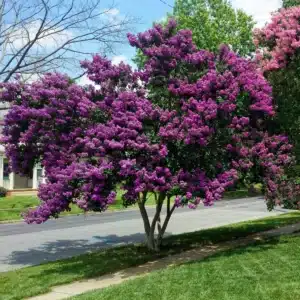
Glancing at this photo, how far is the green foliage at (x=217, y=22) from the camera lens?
120 ft

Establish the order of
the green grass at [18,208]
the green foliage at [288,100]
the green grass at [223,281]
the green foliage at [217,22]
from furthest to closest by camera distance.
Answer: the green foliage at [217,22] → the green grass at [18,208] → the green foliage at [288,100] → the green grass at [223,281]

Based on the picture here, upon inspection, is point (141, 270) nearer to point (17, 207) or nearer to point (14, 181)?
point (17, 207)

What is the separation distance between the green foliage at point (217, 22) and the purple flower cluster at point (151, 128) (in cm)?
2614

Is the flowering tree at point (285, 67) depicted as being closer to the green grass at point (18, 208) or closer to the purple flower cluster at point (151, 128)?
the purple flower cluster at point (151, 128)

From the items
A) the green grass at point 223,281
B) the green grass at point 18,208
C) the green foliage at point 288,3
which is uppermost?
the green foliage at point 288,3

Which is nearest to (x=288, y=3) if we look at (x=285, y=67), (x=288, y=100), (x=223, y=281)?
(x=285, y=67)

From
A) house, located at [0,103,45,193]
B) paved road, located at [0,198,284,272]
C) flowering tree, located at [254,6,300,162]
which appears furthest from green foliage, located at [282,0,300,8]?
house, located at [0,103,45,193]

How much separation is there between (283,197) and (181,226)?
8.27m

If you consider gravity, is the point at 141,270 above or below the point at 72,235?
below

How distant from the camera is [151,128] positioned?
9.84 meters

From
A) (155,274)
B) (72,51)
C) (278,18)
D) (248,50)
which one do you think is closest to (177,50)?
(278,18)

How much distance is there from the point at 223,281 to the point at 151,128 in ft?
11.4

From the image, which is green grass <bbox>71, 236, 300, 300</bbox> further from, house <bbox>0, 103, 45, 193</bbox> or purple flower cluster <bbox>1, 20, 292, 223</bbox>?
house <bbox>0, 103, 45, 193</bbox>

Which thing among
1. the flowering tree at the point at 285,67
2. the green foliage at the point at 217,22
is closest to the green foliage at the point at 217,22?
the green foliage at the point at 217,22
